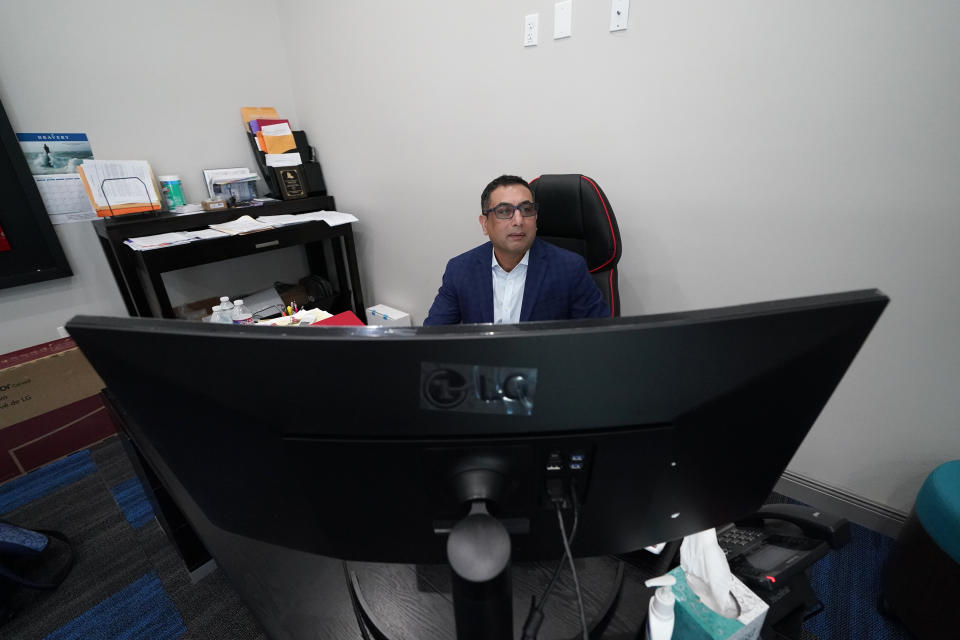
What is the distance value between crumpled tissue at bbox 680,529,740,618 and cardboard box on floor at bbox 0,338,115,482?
7.87ft

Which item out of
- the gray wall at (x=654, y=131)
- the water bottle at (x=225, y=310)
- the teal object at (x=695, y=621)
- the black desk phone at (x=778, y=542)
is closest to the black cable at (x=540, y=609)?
the teal object at (x=695, y=621)

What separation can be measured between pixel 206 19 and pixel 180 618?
298 centimetres

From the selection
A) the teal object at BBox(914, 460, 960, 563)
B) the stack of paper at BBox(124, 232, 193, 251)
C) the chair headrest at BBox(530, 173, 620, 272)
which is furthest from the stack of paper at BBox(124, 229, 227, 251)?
the teal object at BBox(914, 460, 960, 563)

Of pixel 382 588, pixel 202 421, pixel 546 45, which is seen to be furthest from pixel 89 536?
pixel 546 45

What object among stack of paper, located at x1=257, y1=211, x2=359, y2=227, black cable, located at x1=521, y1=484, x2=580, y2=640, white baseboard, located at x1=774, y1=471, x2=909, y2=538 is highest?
stack of paper, located at x1=257, y1=211, x2=359, y2=227

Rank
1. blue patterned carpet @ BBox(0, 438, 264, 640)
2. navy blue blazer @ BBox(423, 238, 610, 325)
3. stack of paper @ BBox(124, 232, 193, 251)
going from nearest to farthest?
blue patterned carpet @ BBox(0, 438, 264, 640) → navy blue blazer @ BBox(423, 238, 610, 325) → stack of paper @ BBox(124, 232, 193, 251)

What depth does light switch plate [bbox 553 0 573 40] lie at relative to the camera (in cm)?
156

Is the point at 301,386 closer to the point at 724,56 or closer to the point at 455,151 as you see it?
the point at 724,56

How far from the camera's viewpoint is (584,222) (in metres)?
1.48

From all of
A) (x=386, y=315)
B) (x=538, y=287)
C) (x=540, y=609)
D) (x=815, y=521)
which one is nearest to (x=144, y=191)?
(x=386, y=315)

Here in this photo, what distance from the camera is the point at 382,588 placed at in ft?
2.05

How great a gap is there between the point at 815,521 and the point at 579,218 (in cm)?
105

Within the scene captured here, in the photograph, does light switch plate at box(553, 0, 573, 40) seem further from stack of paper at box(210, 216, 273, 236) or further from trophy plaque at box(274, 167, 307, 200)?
trophy plaque at box(274, 167, 307, 200)

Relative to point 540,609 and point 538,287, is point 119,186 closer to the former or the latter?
point 538,287
